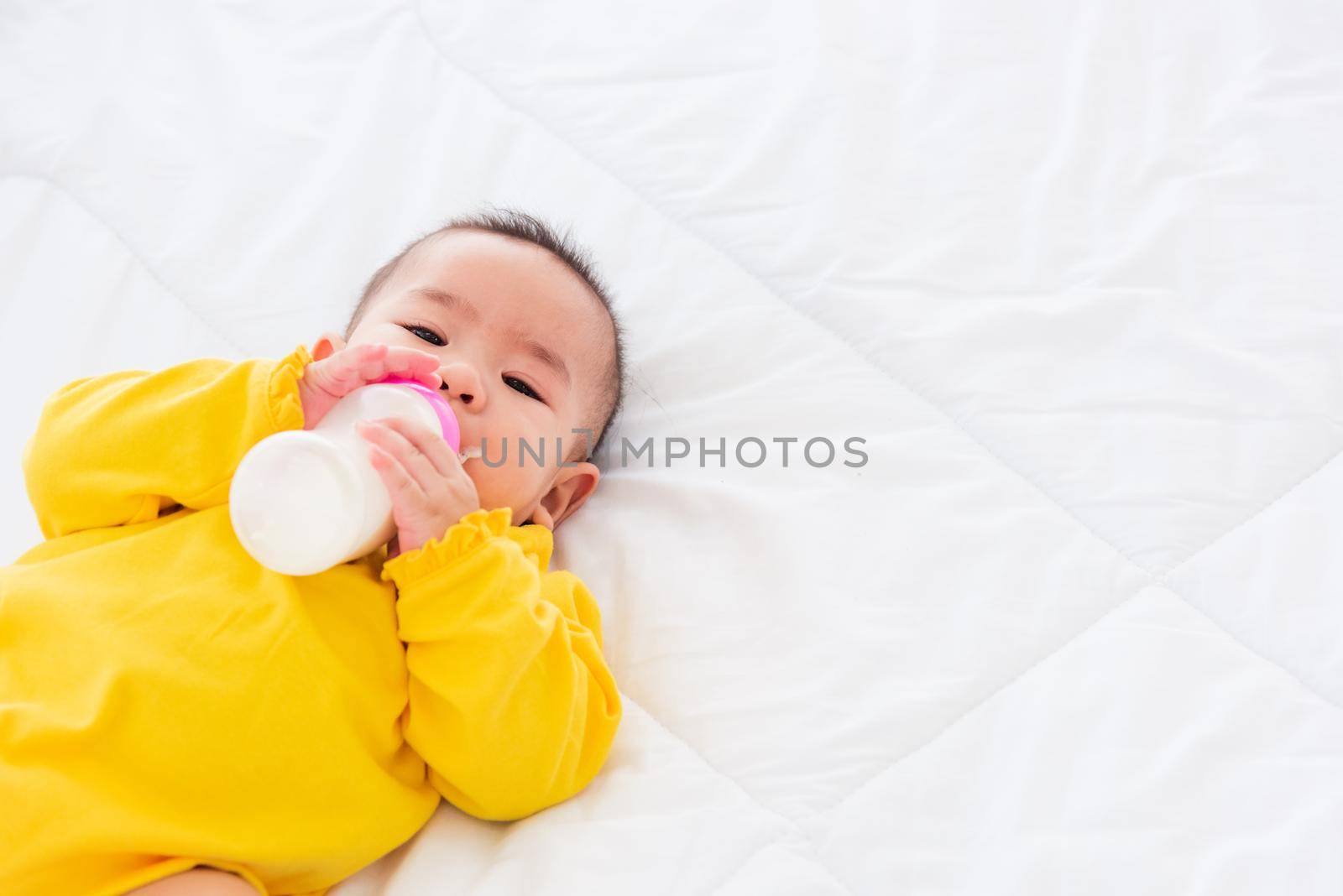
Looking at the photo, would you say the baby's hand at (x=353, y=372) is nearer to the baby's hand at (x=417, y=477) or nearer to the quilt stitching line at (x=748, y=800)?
the baby's hand at (x=417, y=477)

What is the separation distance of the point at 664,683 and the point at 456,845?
213 mm

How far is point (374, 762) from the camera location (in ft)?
3.10

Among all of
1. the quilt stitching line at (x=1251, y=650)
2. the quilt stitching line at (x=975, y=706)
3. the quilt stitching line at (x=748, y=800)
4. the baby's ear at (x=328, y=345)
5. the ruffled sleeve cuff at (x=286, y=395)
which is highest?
the ruffled sleeve cuff at (x=286, y=395)

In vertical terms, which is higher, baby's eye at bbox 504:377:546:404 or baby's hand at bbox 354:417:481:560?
baby's hand at bbox 354:417:481:560

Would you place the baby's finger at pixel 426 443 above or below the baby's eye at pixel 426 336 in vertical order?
above

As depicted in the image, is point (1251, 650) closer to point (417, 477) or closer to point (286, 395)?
point (417, 477)

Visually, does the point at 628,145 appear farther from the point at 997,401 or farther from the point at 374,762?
the point at 374,762

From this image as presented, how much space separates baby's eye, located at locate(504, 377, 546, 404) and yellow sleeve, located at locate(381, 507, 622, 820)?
0.69 ft

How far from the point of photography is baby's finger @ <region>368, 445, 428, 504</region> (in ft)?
3.03

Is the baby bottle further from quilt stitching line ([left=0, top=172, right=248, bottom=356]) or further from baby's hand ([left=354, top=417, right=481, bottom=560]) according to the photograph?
quilt stitching line ([left=0, top=172, right=248, bottom=356])

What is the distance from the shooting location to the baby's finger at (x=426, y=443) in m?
0.96

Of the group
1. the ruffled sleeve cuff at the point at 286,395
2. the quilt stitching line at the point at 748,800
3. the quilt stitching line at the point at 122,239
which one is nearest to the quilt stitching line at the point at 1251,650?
the quilt stitching line at the point at 748,800

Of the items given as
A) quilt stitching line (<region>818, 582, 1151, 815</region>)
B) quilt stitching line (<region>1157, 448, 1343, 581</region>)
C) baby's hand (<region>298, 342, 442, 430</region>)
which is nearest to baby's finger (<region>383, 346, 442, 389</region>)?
baby's hand (<region>298, 342, 442, 430</region>)

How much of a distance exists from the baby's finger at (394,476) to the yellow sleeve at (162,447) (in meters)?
0.14
